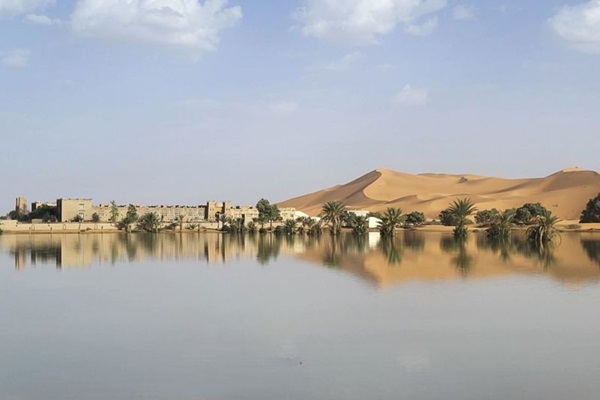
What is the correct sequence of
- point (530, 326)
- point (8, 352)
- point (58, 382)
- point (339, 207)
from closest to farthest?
point (58, 382), point (8, 352), point (530, 326), point (339, 207)

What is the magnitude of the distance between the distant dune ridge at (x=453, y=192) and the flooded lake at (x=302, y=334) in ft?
268

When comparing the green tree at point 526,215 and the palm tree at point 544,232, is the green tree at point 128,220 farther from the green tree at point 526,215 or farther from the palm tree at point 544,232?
the palm tree at point 544,232

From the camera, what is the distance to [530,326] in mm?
16500

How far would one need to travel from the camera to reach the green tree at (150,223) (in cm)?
8168

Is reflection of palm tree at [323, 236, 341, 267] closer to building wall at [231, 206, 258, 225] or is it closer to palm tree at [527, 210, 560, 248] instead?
palm tree at [527, 210, 560, 248]

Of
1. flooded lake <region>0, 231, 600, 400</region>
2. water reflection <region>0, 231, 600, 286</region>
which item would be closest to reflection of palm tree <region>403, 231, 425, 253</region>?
water reflection <region>0, 231, 600, 286</region>

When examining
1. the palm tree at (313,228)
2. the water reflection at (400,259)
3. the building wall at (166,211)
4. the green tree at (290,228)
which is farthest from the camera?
the building wall at (166,211)

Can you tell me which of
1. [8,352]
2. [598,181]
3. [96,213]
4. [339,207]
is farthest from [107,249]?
[598,181]

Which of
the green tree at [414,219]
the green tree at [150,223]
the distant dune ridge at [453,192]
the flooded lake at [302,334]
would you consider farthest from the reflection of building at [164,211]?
the flooded lake at [302,334]

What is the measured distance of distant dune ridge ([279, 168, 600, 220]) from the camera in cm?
11006

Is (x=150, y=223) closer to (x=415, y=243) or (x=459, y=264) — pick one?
(x=415, y=243)

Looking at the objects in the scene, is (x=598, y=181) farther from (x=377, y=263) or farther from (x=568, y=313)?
(x=568, y=313)

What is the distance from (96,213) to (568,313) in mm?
76102

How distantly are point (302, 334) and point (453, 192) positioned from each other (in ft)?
420
